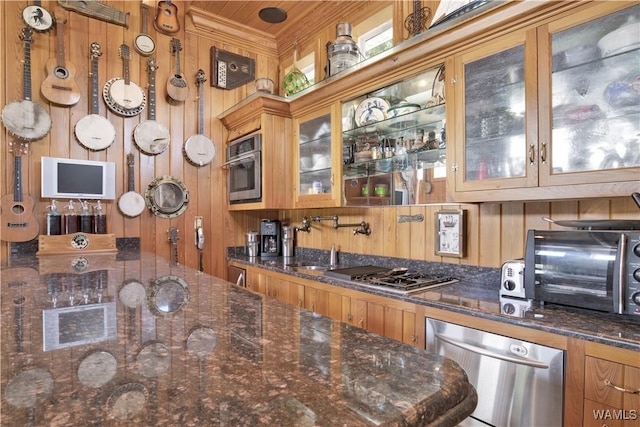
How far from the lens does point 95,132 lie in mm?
2764

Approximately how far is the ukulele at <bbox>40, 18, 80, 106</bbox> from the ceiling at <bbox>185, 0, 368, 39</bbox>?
1.09 meters

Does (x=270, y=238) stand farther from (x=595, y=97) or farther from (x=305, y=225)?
(x=595, y=97)

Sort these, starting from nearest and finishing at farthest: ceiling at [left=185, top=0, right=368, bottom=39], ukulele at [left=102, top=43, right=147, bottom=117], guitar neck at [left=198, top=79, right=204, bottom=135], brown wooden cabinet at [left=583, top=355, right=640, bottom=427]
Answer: brown wooden cabinet at [left=583, top=355, right=640, bottom=427] < ukulele at [left=102, top=43, right=147, bottom=117] < ceiling at [left=185, top=0, right=368, bottom=39] < guitar neck at [left=198, top=79, right=204, bottom=135]

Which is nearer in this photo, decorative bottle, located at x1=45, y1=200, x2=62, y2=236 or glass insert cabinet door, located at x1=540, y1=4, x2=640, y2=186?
glass insert cabinet door, located at x1=540, y1=4, x2=640, y2=186

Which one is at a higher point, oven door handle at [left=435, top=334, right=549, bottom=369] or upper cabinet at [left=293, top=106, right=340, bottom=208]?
upper cabinet at [left=293, top=106, right=340, bottom=208]

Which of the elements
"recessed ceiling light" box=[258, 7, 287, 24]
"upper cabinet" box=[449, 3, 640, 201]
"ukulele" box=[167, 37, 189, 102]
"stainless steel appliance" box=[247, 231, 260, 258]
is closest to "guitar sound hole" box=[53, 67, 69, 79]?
"ukulele" box=[167, 37, 189, 102]

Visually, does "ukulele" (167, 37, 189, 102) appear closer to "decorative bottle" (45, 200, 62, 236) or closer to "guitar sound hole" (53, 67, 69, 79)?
"guitar sound hole" (53, 67, 69, 79)

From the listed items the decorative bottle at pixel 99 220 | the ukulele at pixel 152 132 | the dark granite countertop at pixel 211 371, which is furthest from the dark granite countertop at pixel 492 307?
the ukulele at pixel 152 132

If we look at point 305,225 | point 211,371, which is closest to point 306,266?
point 305,225

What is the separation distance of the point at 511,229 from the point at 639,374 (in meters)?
0.90

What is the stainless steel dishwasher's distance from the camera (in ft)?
4.36

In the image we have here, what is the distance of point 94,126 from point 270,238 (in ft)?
5.46

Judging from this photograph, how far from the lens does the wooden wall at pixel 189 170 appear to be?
6.68 ft

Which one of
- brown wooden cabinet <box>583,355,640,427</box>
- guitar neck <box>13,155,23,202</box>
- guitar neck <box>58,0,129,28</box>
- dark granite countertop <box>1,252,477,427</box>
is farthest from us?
guitar neck <box>58,0,129,28</box>
